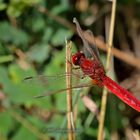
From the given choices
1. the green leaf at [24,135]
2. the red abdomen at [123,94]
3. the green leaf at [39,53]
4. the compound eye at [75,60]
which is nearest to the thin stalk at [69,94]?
the compound eye at [75,60]

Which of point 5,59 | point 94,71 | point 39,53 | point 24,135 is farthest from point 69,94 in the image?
point 39,53

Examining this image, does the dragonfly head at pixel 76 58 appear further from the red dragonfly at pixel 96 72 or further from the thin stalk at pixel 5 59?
the thin stalk at pixel 5 59

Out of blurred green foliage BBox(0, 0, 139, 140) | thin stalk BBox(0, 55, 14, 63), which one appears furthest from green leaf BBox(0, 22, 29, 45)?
thin stalk BBox(0, 55, 14, 63)

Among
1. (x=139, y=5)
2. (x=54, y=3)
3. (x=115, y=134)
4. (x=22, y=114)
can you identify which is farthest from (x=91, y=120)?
(x=139, y=5)

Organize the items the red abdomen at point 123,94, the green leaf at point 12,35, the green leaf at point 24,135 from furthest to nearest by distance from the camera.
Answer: the green leaf at point 12,35 < the green leaf at point 24,135 < the red abdomen at point 123,94

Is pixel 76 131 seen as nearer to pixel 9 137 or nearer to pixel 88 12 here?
pixel 9 137

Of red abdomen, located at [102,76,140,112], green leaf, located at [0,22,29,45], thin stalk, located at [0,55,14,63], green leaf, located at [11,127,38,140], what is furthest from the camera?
green leaf, located at [0,22,29,45]

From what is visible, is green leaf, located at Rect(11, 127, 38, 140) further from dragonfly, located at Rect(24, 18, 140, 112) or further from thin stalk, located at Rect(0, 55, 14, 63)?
dragonfly, located at Rect(24, 18, 140, 112)

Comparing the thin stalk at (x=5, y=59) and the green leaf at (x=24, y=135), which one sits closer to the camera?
the green leaf at (x=24, y=135)

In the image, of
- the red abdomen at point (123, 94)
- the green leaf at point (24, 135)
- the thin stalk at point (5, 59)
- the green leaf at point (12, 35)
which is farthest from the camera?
the green leaf at point (12, 35)
